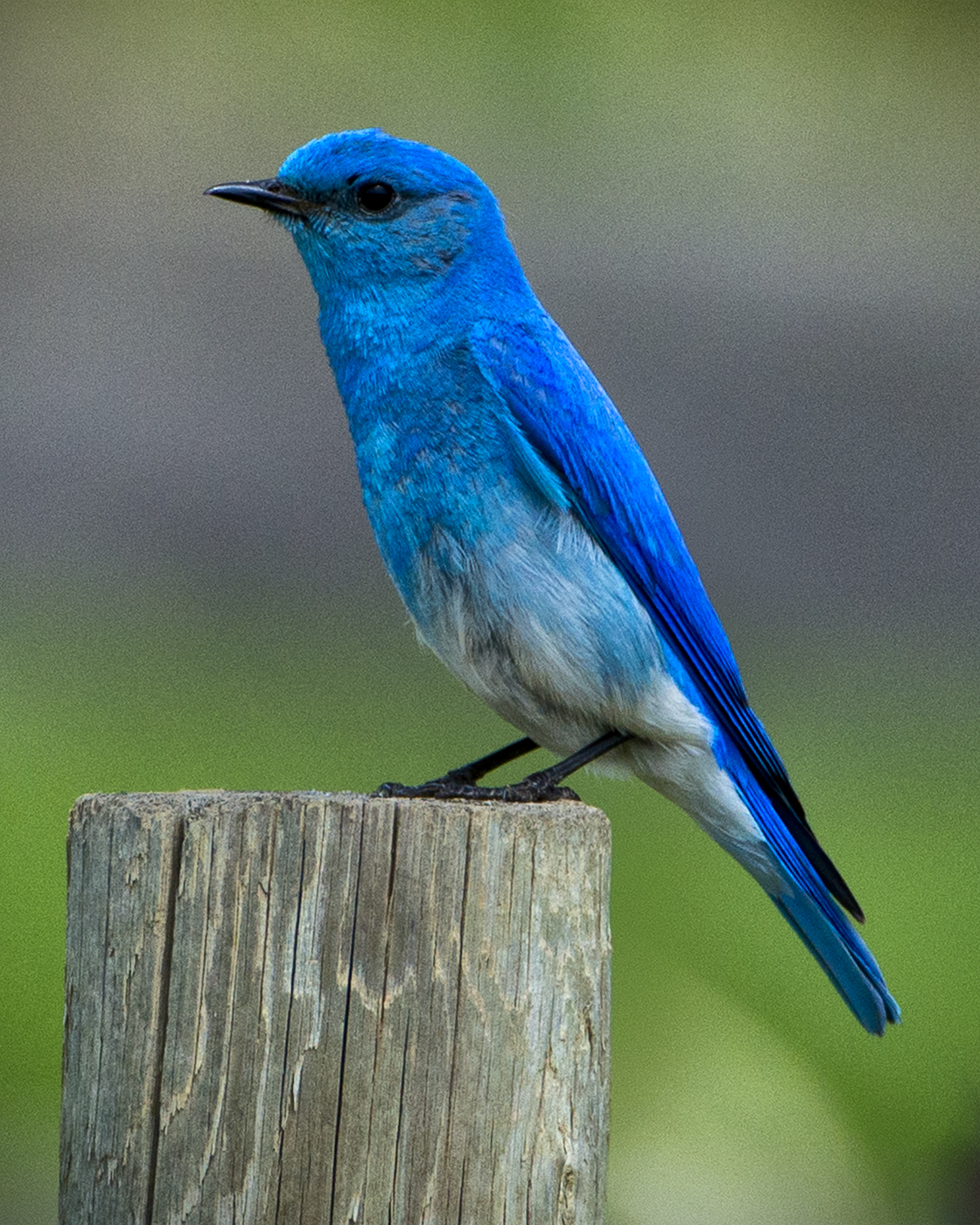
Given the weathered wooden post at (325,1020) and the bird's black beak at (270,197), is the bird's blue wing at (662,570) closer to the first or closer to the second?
the bird's black beak at (270,197)

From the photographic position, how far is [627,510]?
3.71 metres

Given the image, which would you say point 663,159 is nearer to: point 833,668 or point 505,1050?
point 833,668

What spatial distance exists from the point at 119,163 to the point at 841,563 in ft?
13.6

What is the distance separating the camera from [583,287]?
25.3 feet

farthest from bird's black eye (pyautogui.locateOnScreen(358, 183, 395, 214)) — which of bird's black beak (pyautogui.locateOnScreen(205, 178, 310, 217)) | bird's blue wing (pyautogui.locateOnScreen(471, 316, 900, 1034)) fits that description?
bird's blue wing (pyautogui.locateOnScreen(471, 316, 900, 1034))

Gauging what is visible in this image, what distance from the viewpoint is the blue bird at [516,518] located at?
3562 mm

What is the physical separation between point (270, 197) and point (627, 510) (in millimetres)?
1158

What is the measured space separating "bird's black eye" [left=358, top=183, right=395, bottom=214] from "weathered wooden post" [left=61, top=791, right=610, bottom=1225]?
5.78 feet

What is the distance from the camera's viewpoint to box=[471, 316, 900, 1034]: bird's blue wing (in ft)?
11.9

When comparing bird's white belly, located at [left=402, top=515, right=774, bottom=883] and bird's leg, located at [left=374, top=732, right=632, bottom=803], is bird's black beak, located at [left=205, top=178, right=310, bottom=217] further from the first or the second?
bird's leg, located at [left=374, top=732, right=632, bottom=803]

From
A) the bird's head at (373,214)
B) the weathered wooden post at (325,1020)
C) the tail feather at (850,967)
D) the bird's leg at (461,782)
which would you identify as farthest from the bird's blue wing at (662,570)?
the weathered wooden post at (325,1020)

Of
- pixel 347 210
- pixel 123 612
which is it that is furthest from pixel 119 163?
pixel 347 210

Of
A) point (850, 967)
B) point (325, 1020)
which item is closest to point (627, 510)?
point (850, 967)

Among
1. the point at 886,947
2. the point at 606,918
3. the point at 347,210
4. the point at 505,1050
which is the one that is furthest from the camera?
the point at 886,947
